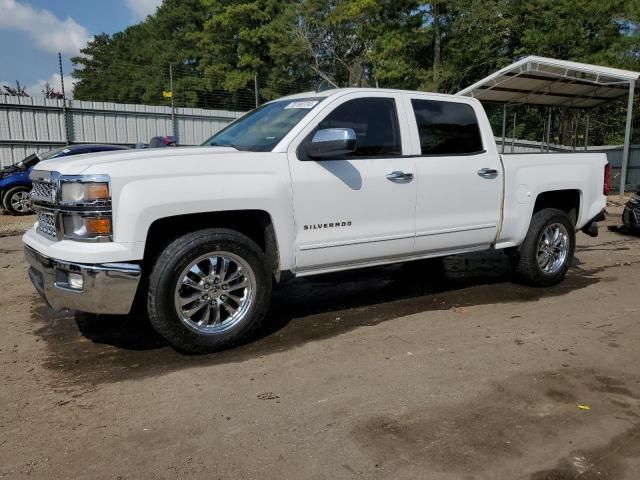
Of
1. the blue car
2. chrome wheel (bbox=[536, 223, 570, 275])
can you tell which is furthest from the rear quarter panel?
the blue car

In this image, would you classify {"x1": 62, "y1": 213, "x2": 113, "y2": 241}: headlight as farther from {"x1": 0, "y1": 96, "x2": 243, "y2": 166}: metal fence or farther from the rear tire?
{"x1": 0, "y1": 96, "x2": 243, "y2": 166}: metal fence

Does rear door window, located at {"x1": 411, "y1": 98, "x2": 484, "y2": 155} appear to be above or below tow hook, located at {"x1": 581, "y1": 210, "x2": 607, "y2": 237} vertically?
above

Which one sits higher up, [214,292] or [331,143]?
[331,143]

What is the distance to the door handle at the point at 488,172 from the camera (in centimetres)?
545

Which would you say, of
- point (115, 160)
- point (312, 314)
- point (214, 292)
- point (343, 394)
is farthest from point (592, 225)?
point (115, 160)

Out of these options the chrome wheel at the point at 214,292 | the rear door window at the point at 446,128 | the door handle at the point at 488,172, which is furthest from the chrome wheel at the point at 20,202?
the door handle at the point at 488,172

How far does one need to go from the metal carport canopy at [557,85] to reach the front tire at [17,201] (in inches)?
453

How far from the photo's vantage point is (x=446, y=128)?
5.37 meters

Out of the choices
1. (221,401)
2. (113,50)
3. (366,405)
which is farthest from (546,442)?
(113,50)

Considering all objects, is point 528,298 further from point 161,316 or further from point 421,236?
point 161,316

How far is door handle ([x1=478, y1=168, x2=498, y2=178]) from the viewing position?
17.9ft

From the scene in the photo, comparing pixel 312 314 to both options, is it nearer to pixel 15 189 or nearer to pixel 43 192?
pixel 43 192

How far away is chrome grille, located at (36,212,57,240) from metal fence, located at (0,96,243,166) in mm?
13147

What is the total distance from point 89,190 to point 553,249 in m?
4.91
